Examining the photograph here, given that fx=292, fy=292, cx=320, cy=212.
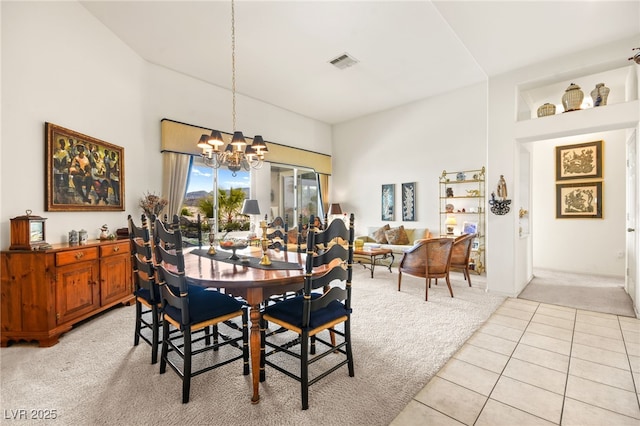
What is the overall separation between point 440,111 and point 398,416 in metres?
5.96

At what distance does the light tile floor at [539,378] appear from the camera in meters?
1.76

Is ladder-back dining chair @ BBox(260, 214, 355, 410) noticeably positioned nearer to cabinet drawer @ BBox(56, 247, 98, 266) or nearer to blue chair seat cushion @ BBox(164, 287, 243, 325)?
blue chair seat cushion @ BBox(164, 287, 243, 325)

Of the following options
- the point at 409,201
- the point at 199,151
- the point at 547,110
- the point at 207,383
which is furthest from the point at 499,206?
the point at 199,151

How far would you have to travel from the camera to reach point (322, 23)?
374 centimetres

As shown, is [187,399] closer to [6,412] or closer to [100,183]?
[6,412]

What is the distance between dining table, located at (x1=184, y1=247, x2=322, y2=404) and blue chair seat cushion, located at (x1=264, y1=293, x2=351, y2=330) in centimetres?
12

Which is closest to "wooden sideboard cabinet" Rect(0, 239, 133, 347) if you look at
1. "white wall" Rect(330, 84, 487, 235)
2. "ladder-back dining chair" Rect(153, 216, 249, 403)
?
"ladder-back dining chair" Rect(153, 216, 249, 403)

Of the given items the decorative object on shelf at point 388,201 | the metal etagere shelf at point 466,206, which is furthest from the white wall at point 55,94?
the metal etagere shelf at point 466,206

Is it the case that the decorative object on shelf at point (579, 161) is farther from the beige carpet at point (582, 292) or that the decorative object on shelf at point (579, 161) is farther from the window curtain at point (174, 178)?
the window curtain at point (174, 178)

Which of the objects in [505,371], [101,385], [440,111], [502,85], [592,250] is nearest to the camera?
[101,385]

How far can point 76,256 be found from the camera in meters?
2.98

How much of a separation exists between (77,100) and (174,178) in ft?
5.59

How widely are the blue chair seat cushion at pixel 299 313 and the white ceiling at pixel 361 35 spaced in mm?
3155

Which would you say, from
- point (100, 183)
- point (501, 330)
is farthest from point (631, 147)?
point (100, 183)
